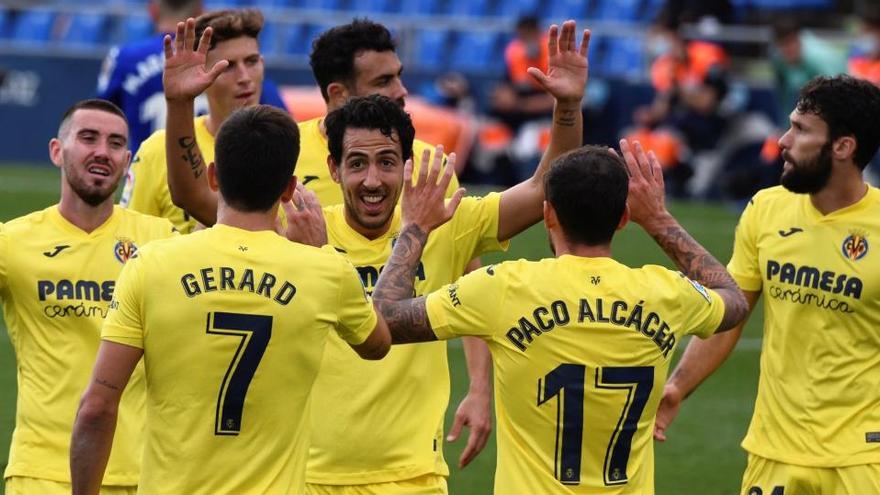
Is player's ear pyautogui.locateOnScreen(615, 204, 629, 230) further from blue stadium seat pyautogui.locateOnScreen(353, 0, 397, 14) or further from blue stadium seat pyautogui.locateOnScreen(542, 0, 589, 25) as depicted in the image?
blue stadium seat pyautogui.locateOnScreen(353, 0, 397, 14)

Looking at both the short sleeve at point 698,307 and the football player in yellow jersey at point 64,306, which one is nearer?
the short sleeve at point 698,307

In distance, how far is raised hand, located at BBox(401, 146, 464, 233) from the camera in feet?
19.2

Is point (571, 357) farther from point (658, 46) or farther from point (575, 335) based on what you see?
point (658, 46)

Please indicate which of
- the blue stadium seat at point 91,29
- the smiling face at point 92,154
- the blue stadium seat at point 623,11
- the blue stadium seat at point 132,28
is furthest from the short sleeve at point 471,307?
the blue stadium seat at point 91,29

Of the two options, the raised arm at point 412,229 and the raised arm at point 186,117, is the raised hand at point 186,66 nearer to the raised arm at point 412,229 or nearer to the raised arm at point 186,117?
the raised arm at point 186,117

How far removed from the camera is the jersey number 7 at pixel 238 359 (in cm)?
527

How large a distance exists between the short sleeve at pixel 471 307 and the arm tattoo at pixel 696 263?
0.81 m

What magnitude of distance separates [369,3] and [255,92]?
1919 cm

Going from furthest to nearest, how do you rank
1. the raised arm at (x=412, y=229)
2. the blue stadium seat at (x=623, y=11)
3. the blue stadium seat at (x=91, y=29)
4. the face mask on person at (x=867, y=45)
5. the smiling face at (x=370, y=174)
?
the blue stadium seat at (x=91, y=29)
the blue stadium seat at (x=623, y=11)
the face mask on person at (x=867, y=45)
the smiling face at (x=370, y=174)
the raised arm at (x=412, y=229)

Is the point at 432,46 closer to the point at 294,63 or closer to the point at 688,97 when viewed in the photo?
the point at 294,63

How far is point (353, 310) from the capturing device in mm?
5512

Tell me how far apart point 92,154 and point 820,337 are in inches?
124

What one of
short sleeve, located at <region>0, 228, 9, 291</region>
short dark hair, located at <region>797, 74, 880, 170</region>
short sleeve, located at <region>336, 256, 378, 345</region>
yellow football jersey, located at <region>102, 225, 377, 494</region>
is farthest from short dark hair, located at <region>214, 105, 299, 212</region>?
short dark hair, located at <region>797, 74, 880, 170</region>

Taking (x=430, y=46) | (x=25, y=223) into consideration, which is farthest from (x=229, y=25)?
(x=430, y=46)
